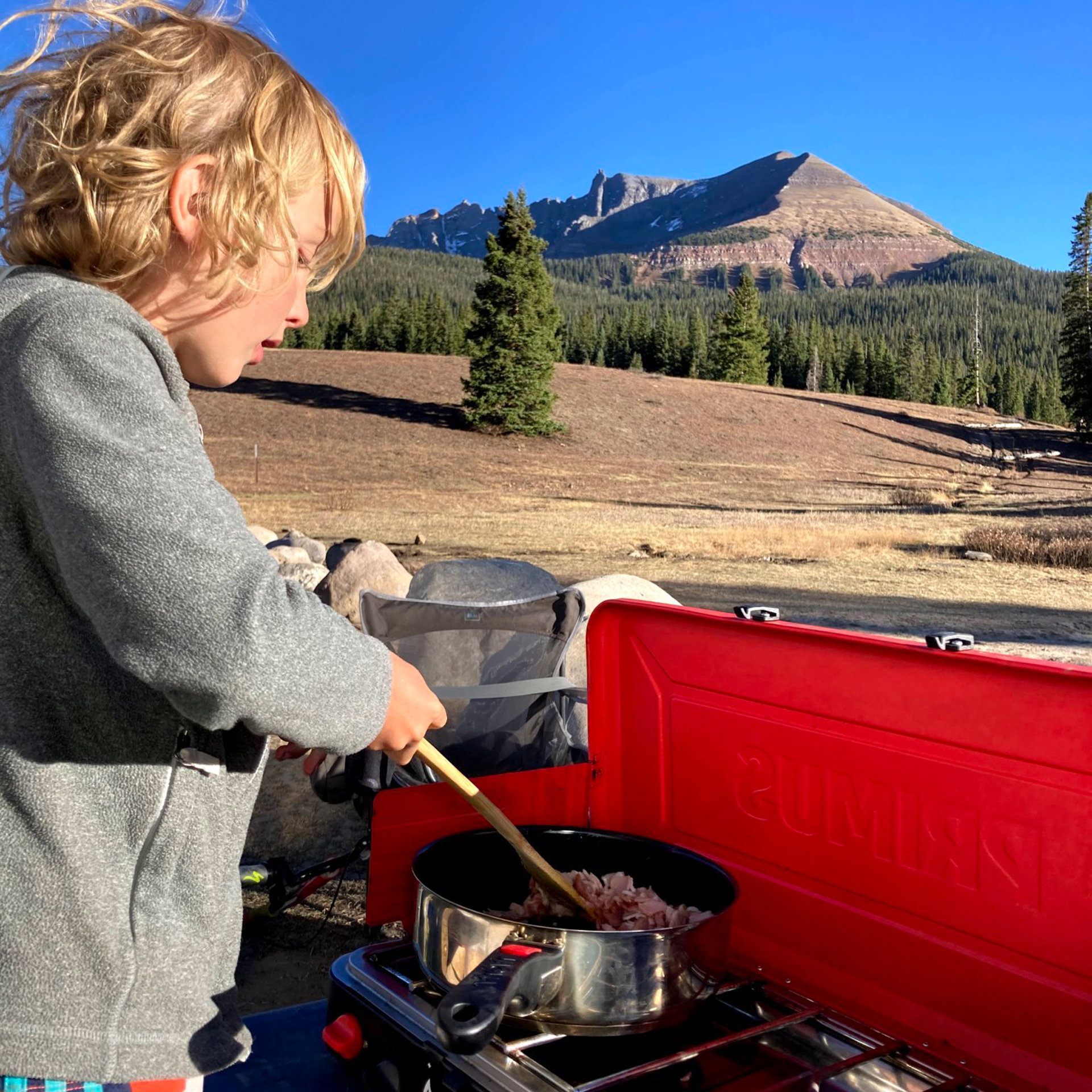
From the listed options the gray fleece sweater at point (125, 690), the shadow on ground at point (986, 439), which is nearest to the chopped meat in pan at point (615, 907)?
the gray fleece sweater at point (125, 690)

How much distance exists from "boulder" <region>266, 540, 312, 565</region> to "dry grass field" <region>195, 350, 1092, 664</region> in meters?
2.92

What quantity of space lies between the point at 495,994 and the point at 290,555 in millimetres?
7987

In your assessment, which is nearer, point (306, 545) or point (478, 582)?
point (478, 582)

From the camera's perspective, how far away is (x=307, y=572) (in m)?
8.16

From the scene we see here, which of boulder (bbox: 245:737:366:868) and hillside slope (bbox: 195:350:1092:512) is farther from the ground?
hillside slope (bbox: 195:350:1092:512)

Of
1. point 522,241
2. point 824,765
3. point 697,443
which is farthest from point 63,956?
point 697,443

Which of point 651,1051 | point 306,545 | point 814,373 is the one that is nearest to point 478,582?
point 651,1051

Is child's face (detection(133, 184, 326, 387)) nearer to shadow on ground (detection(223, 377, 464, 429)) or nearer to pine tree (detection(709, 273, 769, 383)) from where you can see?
shadow on ground (detection(223, 377, 464, 429))

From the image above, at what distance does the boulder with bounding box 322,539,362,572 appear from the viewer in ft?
24.3

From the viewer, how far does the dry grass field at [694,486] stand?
10117mm

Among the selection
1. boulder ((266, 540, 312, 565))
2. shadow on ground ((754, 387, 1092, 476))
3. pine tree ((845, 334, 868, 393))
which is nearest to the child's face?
boulder ((266, 540, 312, 565))

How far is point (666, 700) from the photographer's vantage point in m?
1.97

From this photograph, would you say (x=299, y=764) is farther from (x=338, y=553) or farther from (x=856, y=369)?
(x=856, y=369)

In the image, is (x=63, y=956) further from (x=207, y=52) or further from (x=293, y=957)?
(x=293, y=957)
